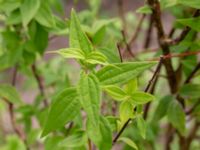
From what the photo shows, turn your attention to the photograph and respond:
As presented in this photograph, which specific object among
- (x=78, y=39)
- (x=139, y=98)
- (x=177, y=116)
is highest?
(x=78, y=39)

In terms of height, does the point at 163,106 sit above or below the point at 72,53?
below

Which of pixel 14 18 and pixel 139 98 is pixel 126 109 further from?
pixel 14 18

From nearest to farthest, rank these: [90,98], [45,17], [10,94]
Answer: [90,98]
[45,17]
[10,94]

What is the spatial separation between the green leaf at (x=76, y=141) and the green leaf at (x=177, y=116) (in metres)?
0.23

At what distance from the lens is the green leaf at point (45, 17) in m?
0.94

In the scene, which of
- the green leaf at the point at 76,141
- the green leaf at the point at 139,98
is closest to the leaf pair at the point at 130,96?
the green leaf at the point at 139,98

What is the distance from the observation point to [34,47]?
1082 mm

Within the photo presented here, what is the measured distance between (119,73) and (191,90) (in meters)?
0.33

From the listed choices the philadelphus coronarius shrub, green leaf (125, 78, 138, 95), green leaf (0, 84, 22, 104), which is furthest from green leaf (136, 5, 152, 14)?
green leaf (0, 84, 22, 104)

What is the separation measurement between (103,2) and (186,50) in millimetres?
3379

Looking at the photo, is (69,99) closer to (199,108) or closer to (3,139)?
(199,108)

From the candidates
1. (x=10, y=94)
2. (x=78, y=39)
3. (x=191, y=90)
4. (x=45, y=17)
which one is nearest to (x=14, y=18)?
(x=45, y=17)

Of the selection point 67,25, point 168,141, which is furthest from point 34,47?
point 168,141

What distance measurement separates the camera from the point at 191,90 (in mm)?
1009
